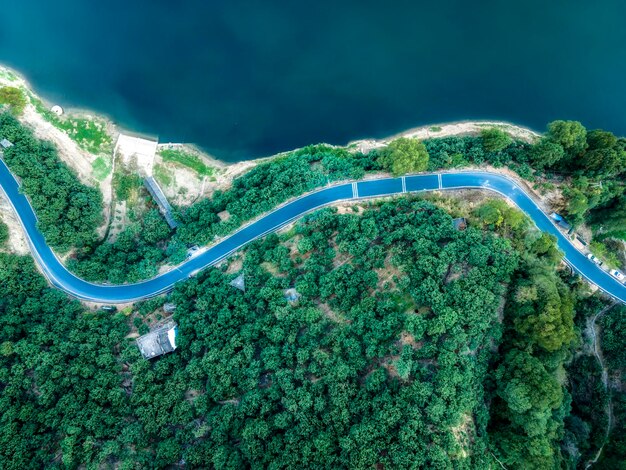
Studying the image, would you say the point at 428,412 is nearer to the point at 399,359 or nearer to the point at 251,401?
the point at 399,359

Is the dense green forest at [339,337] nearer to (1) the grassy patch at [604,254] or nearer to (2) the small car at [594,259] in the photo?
(1) the grassy patch at [604,254]

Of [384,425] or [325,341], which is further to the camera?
[325,341]

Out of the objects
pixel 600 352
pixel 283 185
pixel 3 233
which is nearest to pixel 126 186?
pixel 3 233

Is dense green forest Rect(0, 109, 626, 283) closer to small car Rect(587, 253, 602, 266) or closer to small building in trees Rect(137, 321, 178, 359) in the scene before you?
small car Rect(587, 253, 602, 266)

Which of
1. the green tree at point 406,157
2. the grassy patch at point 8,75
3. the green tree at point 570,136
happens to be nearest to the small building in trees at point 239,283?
the green tree at point 406,157

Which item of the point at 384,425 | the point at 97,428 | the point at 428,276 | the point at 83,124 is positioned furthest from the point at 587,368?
the point at 83,124
